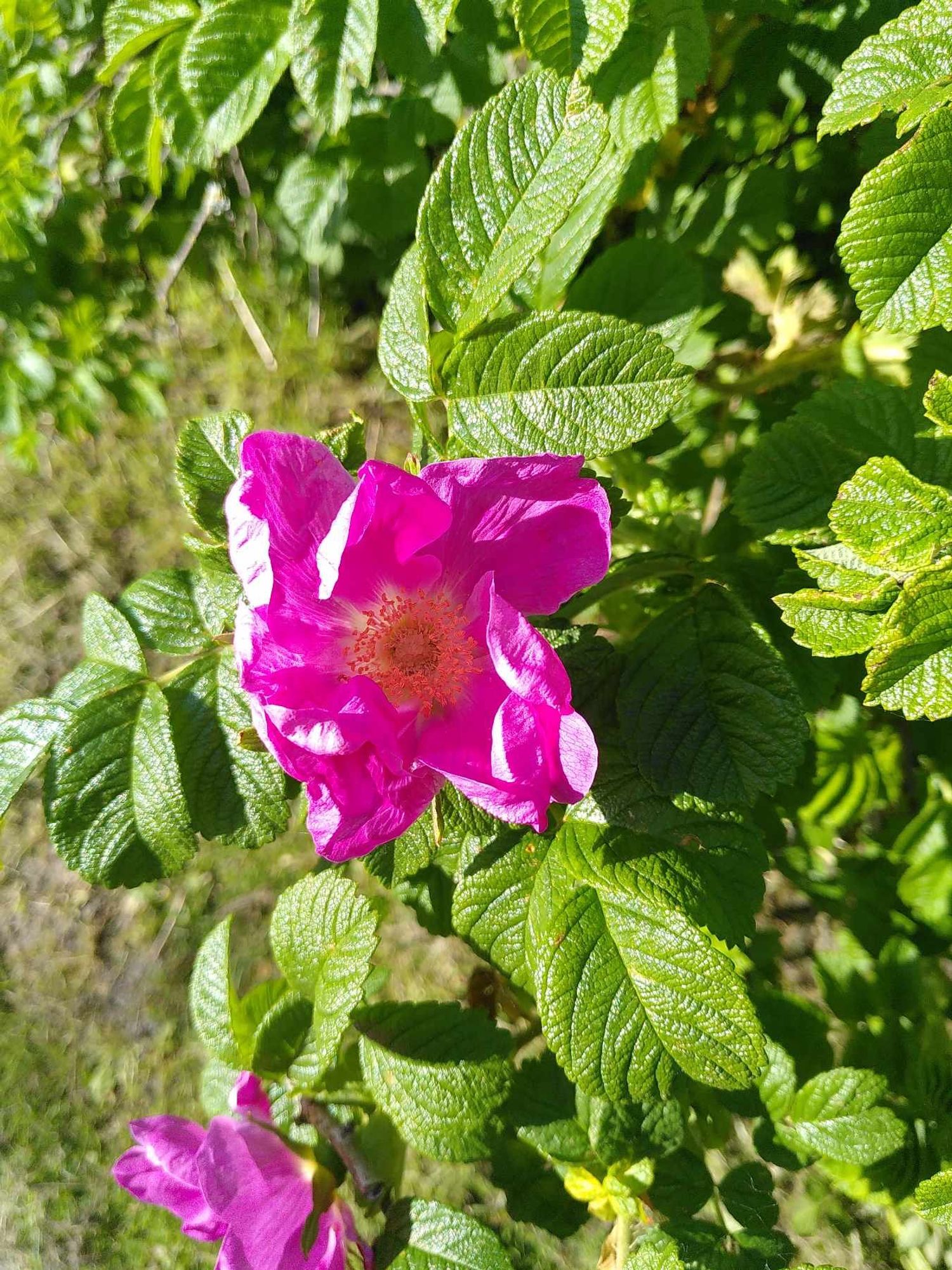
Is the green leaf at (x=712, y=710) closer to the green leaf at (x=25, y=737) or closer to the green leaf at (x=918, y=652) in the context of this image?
the green leaf at (x=918, y=652)

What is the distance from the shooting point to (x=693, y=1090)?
4.68 ft

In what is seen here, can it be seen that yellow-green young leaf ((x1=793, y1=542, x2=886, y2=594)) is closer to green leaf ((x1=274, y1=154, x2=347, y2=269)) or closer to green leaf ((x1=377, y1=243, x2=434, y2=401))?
green leaf ((x1=377, y1=243, x2=434, y2=401))

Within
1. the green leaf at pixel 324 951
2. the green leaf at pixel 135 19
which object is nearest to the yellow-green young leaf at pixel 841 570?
the green leaf at pixel 324 951

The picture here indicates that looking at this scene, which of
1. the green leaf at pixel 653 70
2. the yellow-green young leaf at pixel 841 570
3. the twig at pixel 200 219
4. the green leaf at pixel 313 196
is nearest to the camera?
the yellow-green young leaf at pixel 841 570

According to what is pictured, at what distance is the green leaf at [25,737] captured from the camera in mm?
1220

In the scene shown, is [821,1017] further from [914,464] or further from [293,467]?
[293,467]

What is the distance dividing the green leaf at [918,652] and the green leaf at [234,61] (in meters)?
0.99

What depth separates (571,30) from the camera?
3.29 feet

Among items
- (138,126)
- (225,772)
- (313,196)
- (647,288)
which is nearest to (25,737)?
(225,772)

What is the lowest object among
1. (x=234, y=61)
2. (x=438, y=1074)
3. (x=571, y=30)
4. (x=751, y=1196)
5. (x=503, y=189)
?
(x=751, y=1196)

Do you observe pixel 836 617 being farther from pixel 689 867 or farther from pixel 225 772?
pixel 225 772

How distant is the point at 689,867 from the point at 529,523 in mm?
448

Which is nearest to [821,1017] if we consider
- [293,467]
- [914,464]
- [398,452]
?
[914,464]

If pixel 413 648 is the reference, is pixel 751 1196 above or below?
below
